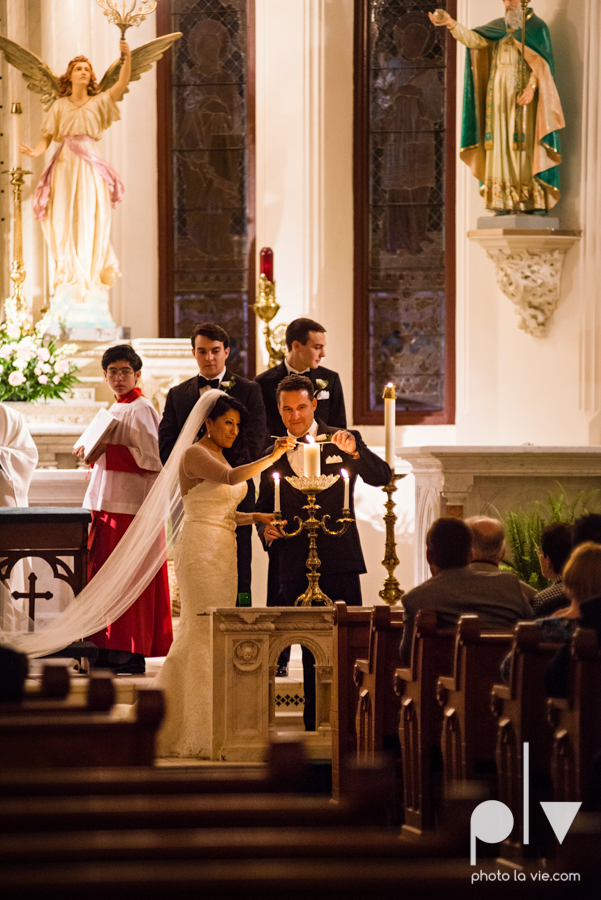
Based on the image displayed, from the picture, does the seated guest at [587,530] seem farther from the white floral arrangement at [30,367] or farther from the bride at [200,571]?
the white floral arrangement at [30,367]

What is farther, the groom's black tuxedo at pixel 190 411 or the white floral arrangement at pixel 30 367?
the white floral arrangement at pixel 30 367

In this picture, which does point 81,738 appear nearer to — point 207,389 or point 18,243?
point 207,389

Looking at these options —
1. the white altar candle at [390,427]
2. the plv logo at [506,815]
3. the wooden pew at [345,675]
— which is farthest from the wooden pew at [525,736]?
the white altar candle at [390,427]

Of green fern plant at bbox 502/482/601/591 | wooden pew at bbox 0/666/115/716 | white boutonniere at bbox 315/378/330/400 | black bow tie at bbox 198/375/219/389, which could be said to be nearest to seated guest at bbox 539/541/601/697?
wooden pew at bbox 0/666/115/716

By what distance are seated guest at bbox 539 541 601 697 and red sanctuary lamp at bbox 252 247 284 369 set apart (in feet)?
17.9

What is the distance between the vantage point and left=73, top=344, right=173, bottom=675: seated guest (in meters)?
6.80

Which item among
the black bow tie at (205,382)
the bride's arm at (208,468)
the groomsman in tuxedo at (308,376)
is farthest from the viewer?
the black bow tie at (205,382)

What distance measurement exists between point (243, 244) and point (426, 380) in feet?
5.65

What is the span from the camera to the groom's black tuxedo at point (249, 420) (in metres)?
6.34

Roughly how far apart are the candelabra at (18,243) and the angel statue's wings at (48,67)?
0.31 m

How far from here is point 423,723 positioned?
4.09m

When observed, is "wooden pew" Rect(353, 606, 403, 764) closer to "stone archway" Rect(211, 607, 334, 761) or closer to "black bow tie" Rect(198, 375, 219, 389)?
"stone archway" Rect(211, 607, 334, 761)

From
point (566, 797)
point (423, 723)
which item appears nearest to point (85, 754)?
point (566, 797)

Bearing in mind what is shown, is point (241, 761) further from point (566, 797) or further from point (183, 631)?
point (566, 797)
